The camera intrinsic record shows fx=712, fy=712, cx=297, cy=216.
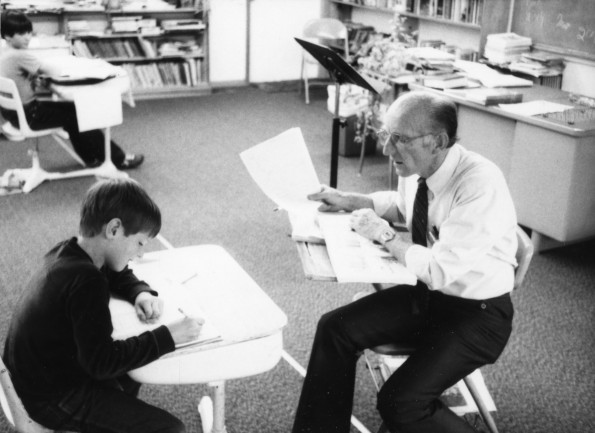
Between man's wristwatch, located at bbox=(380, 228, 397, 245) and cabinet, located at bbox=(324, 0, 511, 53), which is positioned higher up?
cabinet, located at bbox=(324, 0, 511, 53)

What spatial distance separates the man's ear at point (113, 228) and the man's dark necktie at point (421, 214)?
2.72ft

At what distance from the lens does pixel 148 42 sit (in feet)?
21.6

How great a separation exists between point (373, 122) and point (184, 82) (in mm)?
2843

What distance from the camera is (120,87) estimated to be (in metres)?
4.35

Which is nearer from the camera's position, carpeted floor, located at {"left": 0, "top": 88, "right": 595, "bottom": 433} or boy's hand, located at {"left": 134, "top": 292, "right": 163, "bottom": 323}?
boy's hand, located at {"left": 134, "top": 292, "right": 163, "bottom": 323}

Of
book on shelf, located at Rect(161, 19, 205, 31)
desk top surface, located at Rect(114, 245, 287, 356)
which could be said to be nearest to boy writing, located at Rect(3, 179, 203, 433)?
desk top surface, located at Rect(114, 245, 287, 356)

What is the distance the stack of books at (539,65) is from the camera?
466cm

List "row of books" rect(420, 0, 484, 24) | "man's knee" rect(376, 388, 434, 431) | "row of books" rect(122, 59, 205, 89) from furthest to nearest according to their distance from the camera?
1. "row of books" rect(122, 59, 205, 89)
2. "row of books" rect(420, 0, 484, 24)
3. "man's knee" rect(376, 388, 434, 431)

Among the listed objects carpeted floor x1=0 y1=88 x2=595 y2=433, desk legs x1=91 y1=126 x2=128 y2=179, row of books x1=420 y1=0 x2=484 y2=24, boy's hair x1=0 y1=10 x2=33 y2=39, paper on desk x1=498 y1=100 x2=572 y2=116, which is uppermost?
row of books x1=420 y1=0 x2=484 y2=24

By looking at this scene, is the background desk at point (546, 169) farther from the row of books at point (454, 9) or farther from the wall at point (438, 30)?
the wall at point (438, 30)

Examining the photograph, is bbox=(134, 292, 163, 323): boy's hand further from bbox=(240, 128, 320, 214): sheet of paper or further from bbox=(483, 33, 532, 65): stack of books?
bbox=(483, 33, 532, 65): stack of books

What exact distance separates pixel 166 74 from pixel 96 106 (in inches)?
104

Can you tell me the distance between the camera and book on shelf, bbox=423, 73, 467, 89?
A: 4016 mm

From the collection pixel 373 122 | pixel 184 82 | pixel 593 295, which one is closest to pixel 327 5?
pixel 184 82
